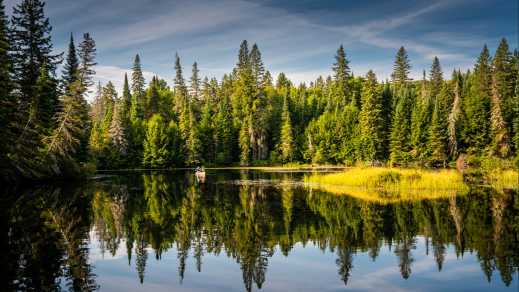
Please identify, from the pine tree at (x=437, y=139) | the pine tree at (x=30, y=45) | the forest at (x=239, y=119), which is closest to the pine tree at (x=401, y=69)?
the forest at (x=239, y=119)

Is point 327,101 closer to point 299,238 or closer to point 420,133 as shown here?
point 420,133

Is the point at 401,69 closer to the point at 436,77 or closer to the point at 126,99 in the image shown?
the point at 436,77

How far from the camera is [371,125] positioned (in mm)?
83438

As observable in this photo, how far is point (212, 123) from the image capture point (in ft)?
335

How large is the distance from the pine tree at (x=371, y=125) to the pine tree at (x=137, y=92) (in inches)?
1889

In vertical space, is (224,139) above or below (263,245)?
above

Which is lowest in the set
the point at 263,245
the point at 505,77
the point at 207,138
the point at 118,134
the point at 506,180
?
the point at 263,245

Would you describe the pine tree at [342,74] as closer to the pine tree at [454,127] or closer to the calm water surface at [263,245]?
the pine tree at [454,127]

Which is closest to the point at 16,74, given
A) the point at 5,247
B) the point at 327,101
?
the point at 5,247

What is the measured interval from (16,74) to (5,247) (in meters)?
36.0

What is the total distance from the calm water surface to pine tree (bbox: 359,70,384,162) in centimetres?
5142

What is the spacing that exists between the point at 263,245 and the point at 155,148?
7289 centimetres

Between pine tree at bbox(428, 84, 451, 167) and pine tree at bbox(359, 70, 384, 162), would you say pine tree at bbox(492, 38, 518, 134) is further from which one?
pine tree at bbox(359, 70, 384, 162)

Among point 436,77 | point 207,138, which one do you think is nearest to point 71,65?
point 207,138
